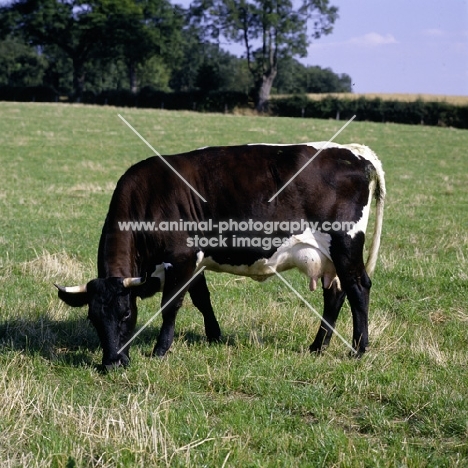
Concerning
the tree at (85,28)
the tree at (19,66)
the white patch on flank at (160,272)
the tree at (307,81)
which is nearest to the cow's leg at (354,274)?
the white patch on flank at (160,272)

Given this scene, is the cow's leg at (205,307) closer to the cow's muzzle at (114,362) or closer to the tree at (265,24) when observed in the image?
the cow's muzzle at (114,362)

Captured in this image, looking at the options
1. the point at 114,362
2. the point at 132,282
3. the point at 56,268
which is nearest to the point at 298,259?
the point at 132,282

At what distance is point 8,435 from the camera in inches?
178

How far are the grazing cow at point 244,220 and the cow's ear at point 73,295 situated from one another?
0.37 meters

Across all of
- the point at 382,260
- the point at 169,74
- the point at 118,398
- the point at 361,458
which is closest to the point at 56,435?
the point at 118,398

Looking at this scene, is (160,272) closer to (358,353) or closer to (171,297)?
(171,297)

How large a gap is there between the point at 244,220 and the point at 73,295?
1.84 metres

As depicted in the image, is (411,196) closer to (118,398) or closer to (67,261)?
Answer: (67,261)

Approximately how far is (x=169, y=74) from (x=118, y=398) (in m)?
101

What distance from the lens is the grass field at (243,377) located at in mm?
4414

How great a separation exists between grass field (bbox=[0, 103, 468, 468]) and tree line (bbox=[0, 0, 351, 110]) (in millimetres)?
56002

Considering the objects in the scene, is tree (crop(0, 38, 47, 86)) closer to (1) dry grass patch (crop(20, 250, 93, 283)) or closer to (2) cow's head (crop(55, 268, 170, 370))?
(1) dry grass patch (crop(20, 250, 93, 283))

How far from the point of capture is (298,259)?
6703 millimetres

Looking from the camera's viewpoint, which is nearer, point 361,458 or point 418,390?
point 361,458
